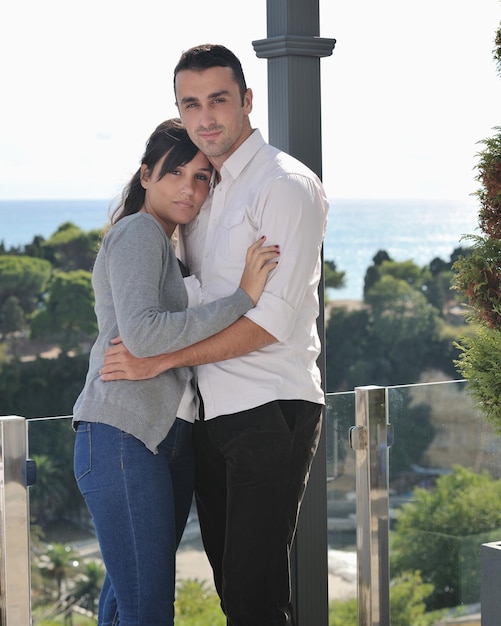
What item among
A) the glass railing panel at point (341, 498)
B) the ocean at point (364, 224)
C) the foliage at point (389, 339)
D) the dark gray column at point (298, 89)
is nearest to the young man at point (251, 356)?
the dark gray column at point (298, 89)

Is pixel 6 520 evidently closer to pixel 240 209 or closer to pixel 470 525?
pixel 240 209

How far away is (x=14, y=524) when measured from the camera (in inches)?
103

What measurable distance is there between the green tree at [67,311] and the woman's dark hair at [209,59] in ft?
76.7

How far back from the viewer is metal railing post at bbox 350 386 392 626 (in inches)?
118

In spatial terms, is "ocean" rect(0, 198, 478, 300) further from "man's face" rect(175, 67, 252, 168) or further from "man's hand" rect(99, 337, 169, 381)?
"man's hand" rect(99, 337, 169, 381)

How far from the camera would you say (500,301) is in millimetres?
2619

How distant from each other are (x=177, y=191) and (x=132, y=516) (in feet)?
2.41

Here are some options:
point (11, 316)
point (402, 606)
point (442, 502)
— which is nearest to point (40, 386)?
point (11, 316)

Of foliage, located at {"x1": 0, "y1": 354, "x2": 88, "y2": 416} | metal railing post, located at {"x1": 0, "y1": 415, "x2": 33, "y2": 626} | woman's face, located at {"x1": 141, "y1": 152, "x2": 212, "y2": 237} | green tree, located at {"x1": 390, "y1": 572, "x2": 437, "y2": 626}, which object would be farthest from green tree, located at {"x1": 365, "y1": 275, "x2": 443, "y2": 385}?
woman's face, located at {"x1": 141, "y1": 152, "x2": 212, "y2": 237}

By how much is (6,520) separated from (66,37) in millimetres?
30513

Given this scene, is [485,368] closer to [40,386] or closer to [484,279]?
[484,279]

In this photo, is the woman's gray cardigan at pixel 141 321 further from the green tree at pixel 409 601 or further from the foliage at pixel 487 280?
the green tree at pixel 409 601

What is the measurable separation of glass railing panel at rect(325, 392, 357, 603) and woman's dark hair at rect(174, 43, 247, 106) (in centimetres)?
101

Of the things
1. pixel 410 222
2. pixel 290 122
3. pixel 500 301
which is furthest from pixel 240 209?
pixel 410 222
